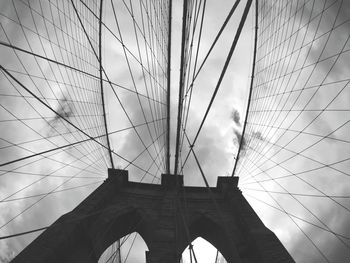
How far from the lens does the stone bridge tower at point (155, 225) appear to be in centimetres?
945

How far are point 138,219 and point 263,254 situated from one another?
266 inches

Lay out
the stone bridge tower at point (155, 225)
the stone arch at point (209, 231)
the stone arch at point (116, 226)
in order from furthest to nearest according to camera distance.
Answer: the stone arch at point (209, 231) → the stone arch at point (116, 226) → the stone bridge tower at point (155, 225)

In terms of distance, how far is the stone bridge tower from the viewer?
9.45m

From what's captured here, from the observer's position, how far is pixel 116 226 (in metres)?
13.0

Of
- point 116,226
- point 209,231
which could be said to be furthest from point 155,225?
point 209,231

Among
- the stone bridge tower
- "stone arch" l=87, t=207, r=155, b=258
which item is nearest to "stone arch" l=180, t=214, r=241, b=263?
the stone bridge tower

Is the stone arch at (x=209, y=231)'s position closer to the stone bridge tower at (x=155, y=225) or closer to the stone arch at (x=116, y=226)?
the stone bridge tower at (x=155, y=225)

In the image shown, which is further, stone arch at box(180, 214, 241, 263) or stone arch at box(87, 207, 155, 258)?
stone arch at box(180, 214, 241, 263)

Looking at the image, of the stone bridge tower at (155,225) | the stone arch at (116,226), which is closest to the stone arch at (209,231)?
the stone bridge tower at (155,225)

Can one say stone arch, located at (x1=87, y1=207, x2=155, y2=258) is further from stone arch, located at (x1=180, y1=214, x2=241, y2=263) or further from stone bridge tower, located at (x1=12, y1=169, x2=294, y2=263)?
stone arch, located at (x1=180, y1=214, x2=241, y2=263)

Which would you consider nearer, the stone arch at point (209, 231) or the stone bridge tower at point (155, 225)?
the stone bridge tower at point (155, 225)

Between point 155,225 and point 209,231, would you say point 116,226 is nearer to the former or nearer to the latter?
point 155,225

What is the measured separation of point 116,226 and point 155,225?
2.33 meters

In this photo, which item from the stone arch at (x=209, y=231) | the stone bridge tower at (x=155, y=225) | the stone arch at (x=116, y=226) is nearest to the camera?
the stone bridge tower at (x=155, y=225)
